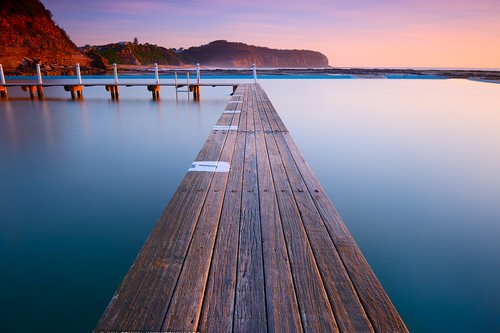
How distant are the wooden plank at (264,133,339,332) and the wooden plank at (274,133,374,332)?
1.1 inches

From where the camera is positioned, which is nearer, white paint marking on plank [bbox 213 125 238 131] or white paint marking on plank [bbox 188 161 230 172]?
white paint marking on plank [bbox 188 161 230 172]

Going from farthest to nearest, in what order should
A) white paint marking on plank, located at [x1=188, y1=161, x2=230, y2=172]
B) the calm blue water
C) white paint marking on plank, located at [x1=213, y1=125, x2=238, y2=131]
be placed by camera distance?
white paint marking on plank, located at [x1=213, y1=125, x2=238, y2=131] → white paint marking on plank, located at [x1=188, y1=161, x2=230, y2=172] → the calm blue water

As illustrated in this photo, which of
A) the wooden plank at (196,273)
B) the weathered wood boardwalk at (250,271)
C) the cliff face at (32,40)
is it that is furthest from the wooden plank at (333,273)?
the cliff face at (32,40)

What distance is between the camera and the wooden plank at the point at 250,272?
1.17 meters

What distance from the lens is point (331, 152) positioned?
659cm

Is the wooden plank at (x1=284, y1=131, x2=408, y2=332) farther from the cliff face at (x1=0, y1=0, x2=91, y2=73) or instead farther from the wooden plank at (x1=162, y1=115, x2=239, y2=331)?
the cliff face at (x1=0, y1=0, x2=91, y2=73)

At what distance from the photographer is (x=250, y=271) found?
146 centimetres

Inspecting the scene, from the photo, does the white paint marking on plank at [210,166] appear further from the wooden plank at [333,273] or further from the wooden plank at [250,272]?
the wooden plank at [333,273]

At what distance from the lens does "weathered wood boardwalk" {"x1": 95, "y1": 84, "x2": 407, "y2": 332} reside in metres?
1.18

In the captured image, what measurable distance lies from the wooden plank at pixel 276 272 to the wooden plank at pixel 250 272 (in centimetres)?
3

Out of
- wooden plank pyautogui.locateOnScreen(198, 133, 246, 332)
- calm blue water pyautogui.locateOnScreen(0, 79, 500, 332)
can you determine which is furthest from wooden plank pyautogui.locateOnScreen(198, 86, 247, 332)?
calm blue water pyautogui.locateOnScreen(0, 79, 500, 332)

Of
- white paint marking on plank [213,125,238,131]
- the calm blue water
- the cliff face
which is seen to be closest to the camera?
the calm blue water

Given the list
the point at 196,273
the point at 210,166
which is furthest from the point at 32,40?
the point at 196,273

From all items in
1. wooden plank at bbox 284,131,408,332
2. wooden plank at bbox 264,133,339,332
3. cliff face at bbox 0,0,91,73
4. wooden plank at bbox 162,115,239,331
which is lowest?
wooden plank at bbox 284,131,408,332
